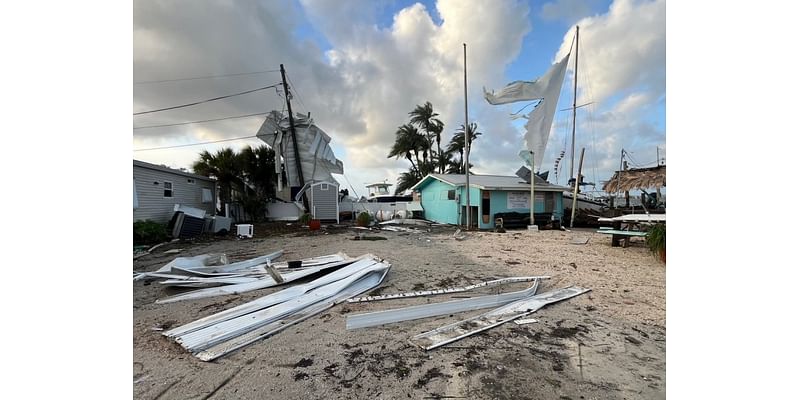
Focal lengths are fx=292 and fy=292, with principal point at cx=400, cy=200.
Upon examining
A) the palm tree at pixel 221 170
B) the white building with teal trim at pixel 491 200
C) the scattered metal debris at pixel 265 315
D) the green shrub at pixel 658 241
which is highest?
the palm tree at pixel 221 170

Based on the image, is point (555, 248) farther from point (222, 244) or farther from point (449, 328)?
point (222, 244)

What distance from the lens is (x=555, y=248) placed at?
8.31 m

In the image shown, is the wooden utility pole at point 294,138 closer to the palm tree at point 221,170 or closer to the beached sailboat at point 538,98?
the palm tree at point 221,170

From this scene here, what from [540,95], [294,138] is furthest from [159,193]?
[540,95]

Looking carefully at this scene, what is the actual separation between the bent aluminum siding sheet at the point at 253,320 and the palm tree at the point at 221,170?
15960mm

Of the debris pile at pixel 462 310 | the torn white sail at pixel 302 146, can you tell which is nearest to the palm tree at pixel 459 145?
the torn white sail at pixel 302 146

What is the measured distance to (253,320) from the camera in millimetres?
3008

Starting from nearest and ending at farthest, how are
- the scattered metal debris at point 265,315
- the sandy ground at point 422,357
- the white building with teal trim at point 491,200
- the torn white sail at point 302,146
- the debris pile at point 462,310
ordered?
the sandy ground at point 422,357, the scattered metal debris at point 265,315, the debris pile at point 462,310, the white building with teal trim at point 491,200, the torn white sail at point 302,146

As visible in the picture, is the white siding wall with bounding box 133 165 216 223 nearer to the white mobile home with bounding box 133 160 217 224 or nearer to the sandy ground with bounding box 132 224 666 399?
the white mobile home with bounding box 133 160 217 224

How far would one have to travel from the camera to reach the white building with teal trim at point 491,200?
15.0 meters

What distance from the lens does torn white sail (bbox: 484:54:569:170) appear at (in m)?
13.0

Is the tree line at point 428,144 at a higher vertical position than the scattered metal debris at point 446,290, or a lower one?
higher
